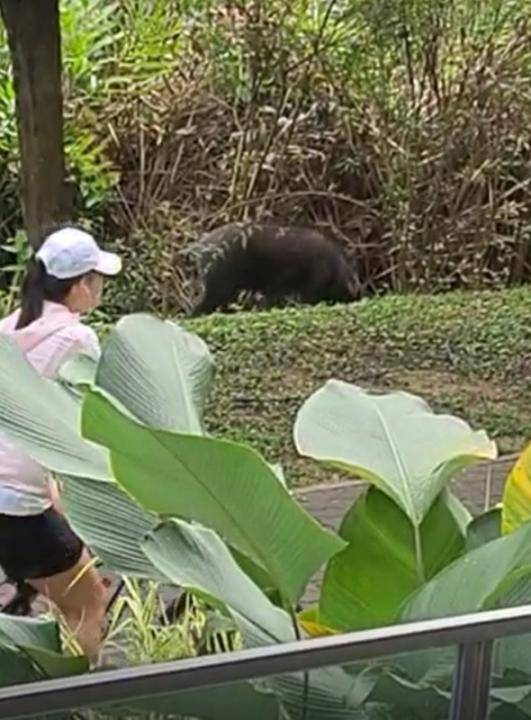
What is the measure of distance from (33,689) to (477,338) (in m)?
6.38

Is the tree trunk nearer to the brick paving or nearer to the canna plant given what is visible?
the brick paving

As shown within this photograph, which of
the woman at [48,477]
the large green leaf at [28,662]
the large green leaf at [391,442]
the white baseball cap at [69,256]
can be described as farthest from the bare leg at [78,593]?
the large green leaf at [28,662]

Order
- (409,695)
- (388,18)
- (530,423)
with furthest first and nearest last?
(388,18) → (530,423) → (409,695)

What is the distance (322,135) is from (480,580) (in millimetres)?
7488

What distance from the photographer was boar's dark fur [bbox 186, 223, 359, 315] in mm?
8383

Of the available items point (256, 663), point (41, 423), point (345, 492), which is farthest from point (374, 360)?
point (256, 663)

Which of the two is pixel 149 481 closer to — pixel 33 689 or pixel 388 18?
pixel 33 689

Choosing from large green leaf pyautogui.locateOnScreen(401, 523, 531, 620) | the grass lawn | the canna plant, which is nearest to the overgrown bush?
the grass lawn

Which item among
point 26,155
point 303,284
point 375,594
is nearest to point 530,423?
point 303,284

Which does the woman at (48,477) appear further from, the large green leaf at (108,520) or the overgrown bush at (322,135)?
the overgrown bush at (322,135)

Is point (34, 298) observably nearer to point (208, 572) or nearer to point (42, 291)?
point (42, 291)

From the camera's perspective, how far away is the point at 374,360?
7.33 m

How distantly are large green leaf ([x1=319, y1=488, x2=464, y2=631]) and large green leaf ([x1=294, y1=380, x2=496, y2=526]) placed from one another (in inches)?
1.2

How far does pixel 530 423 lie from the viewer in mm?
6648
